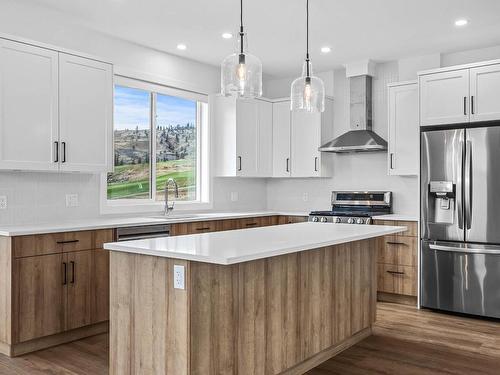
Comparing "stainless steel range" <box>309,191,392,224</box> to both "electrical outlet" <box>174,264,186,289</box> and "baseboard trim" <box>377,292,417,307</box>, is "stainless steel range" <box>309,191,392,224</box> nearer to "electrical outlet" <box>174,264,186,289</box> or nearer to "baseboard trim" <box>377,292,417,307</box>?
"baseboard trim" <box>377,292,417,307</box>

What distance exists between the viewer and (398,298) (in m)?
5.18

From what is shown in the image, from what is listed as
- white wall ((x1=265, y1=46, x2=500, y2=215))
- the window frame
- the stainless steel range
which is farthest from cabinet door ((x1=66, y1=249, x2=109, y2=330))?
white wall ((x1=265, y1=46, x2=500, y2=215))

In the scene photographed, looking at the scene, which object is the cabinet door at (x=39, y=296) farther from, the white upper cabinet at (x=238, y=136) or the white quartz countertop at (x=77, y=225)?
the white upper cabinet at (x=238, y=136)

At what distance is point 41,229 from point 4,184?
736 millimetres

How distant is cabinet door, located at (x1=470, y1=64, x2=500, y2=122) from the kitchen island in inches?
80.7

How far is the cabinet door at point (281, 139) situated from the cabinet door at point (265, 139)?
0.05 metres

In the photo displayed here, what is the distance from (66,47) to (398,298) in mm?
4219

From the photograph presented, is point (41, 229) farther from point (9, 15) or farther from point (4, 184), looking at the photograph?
point (9, 15)

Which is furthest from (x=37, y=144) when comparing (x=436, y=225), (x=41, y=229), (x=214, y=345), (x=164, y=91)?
(x=436, y=225)

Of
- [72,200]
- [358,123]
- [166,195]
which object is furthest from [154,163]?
[358,123]

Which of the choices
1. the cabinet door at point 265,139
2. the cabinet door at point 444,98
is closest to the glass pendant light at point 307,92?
the cabinet door at point 444,98

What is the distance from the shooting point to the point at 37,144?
12.6ft

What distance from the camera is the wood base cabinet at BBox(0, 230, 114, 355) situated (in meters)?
3.41

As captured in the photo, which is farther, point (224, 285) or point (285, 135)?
point (285, 135)
